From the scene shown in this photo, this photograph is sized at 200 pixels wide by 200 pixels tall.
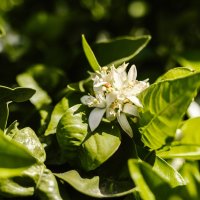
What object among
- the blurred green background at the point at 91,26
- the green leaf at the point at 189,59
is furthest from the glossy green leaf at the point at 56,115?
the blurred green background at the point at 91,26

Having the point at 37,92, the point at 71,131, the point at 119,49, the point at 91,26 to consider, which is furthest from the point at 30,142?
the point at 91,26

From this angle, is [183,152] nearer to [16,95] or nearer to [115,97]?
[115,97]

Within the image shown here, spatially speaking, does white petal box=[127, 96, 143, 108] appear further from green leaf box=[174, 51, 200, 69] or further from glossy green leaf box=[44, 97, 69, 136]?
green leaf box=[174, 51, 200, 69]

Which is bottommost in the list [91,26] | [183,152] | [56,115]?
[91,26]

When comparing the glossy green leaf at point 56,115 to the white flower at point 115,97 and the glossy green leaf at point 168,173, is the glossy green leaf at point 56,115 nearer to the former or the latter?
the white flower at point 115,97

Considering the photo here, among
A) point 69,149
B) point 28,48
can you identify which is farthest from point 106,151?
point 28,48

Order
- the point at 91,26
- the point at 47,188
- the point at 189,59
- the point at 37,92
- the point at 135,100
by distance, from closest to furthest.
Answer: the point at 47,188, the point at 135,100, the point at 37,92, the point at 189,59, the point at 91,26
